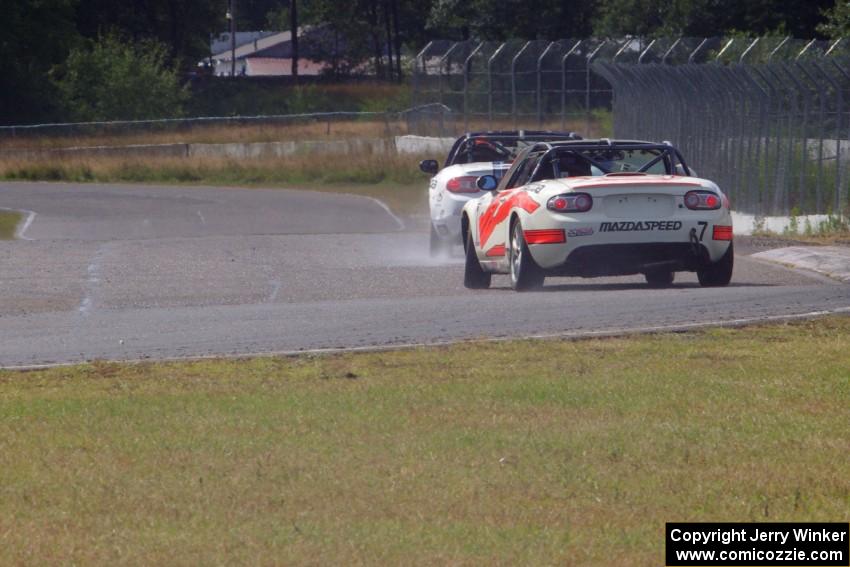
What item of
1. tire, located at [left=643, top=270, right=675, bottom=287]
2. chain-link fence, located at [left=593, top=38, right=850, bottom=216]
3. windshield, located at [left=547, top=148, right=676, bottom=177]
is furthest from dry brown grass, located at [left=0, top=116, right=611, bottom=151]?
windshield, located at [left=547, top=148, right=676, bottom=177]

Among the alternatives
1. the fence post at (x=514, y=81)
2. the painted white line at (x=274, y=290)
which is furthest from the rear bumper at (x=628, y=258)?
the fence post at (x=514, y=81)

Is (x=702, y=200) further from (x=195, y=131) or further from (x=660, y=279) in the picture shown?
(x=195, y=131)

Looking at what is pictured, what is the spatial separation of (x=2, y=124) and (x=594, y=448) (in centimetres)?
6421

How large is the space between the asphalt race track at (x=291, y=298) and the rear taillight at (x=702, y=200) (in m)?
0.72

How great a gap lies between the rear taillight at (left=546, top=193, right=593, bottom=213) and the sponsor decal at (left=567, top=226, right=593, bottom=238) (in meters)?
0.14

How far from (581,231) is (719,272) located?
1.54m

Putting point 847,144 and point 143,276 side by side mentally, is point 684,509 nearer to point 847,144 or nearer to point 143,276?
point 143,276

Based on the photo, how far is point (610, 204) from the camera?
12461 millimetres

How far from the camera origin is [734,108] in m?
23.1

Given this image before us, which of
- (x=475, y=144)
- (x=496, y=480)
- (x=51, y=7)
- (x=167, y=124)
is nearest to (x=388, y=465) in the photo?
(x=496, y=480)

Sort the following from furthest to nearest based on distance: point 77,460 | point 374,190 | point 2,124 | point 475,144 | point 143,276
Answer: point 2,124, point 374,190, point 475,144, point 143,276, point 77,460

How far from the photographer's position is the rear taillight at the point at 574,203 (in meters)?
12.4

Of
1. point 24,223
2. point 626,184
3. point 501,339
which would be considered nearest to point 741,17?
point 24,223

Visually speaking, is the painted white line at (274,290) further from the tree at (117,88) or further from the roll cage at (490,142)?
the tree at (117,88)
